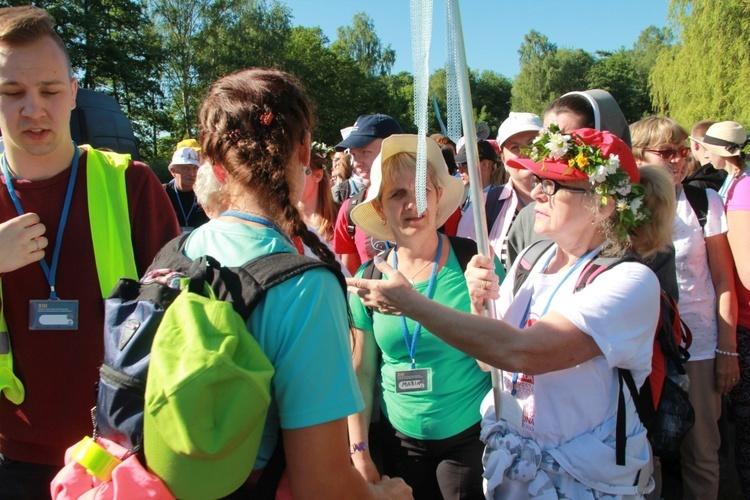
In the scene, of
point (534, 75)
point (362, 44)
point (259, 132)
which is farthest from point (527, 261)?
point (534, 75)

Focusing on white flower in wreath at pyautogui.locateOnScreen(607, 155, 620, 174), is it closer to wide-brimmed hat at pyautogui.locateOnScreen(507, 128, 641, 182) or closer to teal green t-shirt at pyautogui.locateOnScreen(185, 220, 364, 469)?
wide-brimmed hat at pyautogui.locateOnScreen(507, 128, 641, 182)

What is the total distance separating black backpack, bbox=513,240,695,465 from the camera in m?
1.82

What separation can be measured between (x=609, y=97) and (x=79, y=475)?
8.14 feet

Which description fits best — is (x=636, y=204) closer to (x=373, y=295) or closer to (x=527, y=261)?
(x=527, y=261)

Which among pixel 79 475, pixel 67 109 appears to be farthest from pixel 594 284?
pixel 67 109

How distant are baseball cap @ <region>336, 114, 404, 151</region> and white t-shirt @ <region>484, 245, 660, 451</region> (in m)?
2.58

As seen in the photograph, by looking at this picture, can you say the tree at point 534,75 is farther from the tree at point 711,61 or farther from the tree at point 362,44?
the tree at point 711,61

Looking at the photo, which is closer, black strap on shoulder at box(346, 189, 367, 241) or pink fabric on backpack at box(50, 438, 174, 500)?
pink fabric on backpack at box(50, 438, 174, 500)

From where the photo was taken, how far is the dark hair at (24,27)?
74.3 inches

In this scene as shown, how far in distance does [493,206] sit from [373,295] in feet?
7.39

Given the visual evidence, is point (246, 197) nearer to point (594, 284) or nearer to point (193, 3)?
point (594, 284)

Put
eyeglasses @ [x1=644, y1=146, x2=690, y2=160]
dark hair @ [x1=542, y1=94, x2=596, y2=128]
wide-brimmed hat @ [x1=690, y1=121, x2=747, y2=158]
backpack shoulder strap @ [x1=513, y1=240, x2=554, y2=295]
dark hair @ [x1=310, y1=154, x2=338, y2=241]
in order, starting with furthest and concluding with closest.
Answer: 1. dark hair @ [x1=310, y1=154, x2=338, y2=241]
2. wide-brimmed hat @ [x1=690, y1=121, x2=747, y2=158]
3. eyeglasses @ [x1=644, y1=146, x2=690, y2=160]
4. dark hair @ [x1=542, y1=94, x2=596, y2=128]
5. backpack shoulder strap @ [x1=513, y1=240, x2=554, y2=295]

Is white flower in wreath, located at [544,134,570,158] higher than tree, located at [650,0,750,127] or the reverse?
the reverse

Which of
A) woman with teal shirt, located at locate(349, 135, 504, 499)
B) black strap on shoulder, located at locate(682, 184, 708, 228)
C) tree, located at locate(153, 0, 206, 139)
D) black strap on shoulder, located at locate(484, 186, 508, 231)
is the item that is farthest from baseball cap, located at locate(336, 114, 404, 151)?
tree, located at locate(153, 0, 206, 139)
